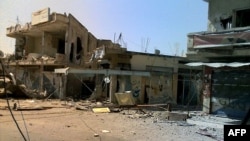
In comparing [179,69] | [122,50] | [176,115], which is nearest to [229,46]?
[176,115]

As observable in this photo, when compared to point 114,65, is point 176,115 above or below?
below

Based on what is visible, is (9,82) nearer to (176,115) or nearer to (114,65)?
(114,65)

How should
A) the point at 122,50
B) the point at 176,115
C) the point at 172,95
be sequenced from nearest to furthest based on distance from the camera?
the point at 176,115, the point at 122,50, the point at 172,95

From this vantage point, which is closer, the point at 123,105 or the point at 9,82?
the point at 123,105

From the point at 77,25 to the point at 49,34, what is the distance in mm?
5703

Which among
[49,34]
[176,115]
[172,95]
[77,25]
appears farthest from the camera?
[49,34]

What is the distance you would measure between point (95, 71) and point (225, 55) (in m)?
11.7

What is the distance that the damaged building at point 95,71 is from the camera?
94.4 feet

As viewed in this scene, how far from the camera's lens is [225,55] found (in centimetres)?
1702

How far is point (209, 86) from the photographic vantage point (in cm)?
1919

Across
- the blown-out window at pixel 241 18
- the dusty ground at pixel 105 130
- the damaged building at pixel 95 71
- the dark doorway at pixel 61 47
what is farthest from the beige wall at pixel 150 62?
the dark doorway at pixel 61 47

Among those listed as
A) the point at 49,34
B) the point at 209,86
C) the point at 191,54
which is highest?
the point at 49,34

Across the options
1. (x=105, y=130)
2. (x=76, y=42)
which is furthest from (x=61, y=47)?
(x=105, y=130)

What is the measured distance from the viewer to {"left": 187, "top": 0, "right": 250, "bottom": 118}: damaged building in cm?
1597
